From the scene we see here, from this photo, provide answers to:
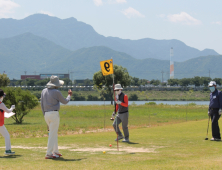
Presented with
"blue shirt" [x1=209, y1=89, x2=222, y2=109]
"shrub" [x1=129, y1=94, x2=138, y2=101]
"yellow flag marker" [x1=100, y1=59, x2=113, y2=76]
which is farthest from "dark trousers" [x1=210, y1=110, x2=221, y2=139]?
"shrub" [x1=129, y1=94, x2=138, y2=101]

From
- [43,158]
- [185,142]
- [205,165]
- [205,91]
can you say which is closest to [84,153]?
[43,158]

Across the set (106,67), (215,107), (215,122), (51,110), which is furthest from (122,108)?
(51,110)

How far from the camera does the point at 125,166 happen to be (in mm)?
8266

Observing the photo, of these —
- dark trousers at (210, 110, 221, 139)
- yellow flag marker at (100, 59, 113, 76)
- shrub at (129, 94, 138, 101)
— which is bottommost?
shrub at (129, 94, 138, 101)

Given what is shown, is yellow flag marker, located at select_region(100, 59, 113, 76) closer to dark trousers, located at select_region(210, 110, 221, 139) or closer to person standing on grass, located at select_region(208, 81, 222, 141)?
person standing on grass, located at select_region(208, 81, 222, 141)

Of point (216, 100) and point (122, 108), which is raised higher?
point (216, 100)

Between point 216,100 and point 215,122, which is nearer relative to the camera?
point 216,100

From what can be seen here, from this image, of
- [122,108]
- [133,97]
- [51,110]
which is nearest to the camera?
[51,110]

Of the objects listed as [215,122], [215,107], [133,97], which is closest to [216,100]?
[215,107]

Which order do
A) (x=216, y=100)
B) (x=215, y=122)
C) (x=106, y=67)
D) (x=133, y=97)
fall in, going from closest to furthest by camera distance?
(x=106, y=67), (x=216, y=100), (x=215, y=122), (x=133, y=97)

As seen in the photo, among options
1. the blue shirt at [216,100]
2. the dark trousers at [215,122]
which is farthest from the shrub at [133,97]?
the blue shirt at [216,100]

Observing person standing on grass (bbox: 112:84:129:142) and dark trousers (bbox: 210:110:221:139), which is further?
dark trousers (bbox: 210:110:221:139)

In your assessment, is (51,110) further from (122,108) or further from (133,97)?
(133,97)

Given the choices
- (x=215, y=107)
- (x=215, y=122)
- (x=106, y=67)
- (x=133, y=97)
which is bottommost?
(x=133, y=97)
